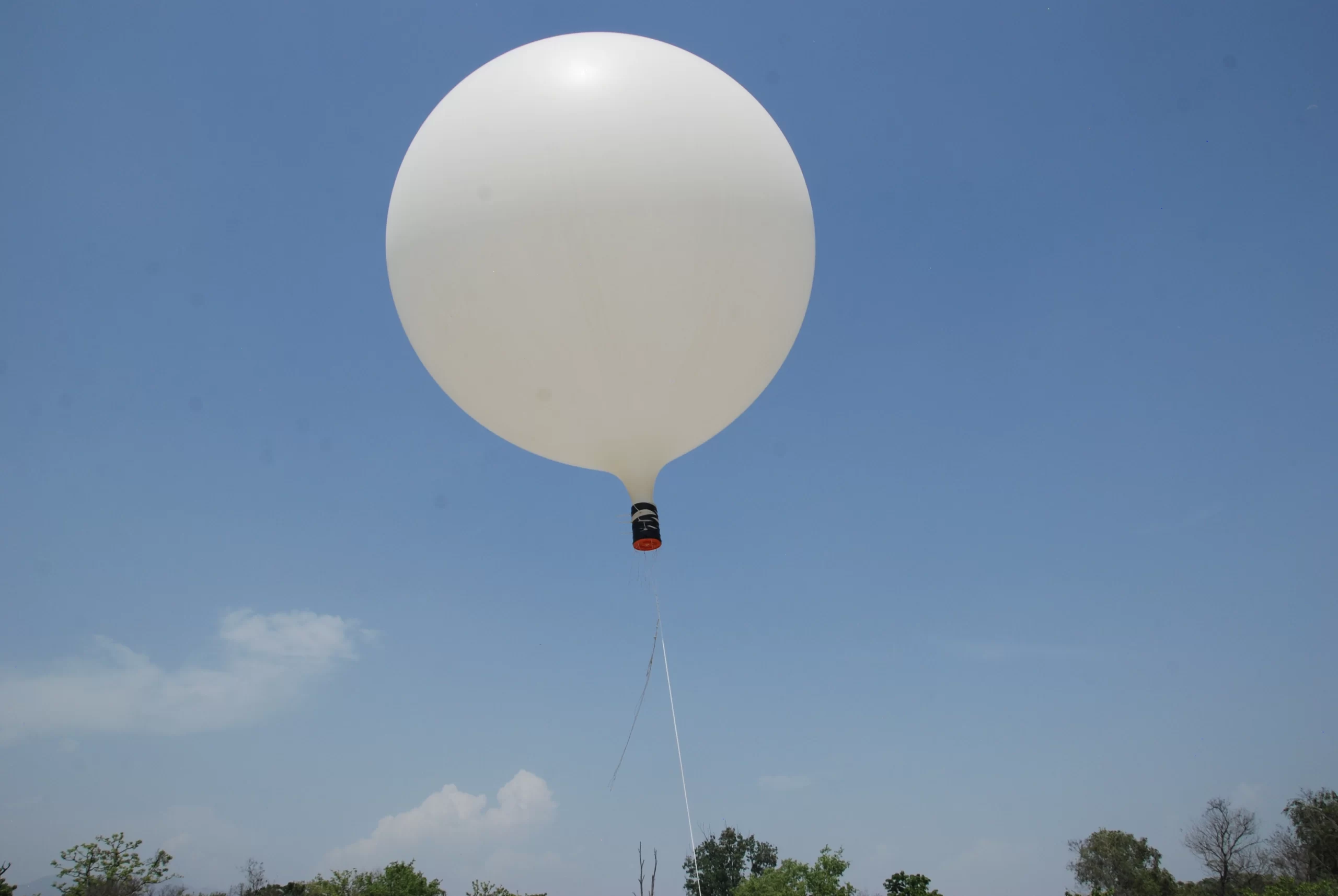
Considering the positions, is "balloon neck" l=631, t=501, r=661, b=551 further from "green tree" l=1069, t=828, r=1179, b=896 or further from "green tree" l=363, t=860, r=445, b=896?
"green tree" l=1069, t=828, r=1179, b=896

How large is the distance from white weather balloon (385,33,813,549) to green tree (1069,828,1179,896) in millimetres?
45362

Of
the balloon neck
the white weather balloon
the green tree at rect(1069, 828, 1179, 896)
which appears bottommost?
the green tree at rect(1069, 828, 1179, 896)

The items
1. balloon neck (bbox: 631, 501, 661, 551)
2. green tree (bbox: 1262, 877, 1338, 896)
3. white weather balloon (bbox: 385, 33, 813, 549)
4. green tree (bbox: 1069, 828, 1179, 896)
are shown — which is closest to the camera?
white weather balloon (bbox: 385, 33, 813, 549)

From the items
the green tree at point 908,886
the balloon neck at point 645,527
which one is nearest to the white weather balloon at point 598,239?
the balloon neck at point 645,527

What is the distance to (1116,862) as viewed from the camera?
45219 millimetres

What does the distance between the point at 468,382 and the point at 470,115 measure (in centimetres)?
229

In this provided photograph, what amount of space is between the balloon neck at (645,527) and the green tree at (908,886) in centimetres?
2612

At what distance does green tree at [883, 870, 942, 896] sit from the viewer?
28203 mm

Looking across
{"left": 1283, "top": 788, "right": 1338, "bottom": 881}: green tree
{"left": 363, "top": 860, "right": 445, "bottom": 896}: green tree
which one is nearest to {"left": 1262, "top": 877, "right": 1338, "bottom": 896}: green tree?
{"left": 1283, "top": 788, "right": 1338, "bottom": 881}: green tree

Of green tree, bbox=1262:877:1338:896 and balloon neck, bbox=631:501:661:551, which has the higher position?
balloon neck, bbox=631:501:661:551

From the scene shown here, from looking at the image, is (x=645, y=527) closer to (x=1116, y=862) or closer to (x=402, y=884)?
(x=402, y=884)

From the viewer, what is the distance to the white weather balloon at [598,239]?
652 cm

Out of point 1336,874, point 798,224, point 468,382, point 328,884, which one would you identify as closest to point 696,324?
point 798,224

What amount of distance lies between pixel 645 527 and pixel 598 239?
280 cm
